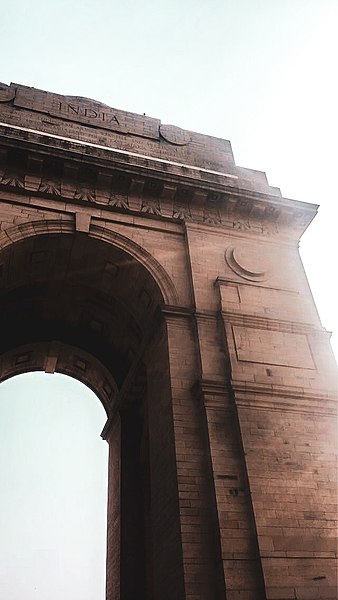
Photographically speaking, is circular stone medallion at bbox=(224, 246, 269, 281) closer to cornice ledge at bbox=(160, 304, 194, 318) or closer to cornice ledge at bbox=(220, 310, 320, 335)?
cornice ledge at bbox=(220, 310, 320, 335)

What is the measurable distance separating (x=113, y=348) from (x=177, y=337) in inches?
220

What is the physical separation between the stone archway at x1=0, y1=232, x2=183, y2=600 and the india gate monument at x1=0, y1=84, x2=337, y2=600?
6 centimetres

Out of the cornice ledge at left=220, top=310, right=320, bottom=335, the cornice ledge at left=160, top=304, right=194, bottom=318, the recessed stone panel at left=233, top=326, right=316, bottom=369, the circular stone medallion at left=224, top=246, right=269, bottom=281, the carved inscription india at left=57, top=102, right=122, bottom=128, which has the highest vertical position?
the carved inscription india at left=57, top=102, right=122, bottom=128

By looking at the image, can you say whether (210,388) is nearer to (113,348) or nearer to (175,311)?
(175,311)

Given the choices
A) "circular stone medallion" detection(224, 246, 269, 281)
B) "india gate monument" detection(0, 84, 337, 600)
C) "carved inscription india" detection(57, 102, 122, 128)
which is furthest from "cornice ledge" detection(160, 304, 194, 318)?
"carved inscription india" detection(57, 102, 122, 128)

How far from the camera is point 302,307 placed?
14688 mm

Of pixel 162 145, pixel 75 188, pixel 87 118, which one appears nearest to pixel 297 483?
pixel 75 188

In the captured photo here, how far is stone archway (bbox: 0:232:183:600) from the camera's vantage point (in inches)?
546

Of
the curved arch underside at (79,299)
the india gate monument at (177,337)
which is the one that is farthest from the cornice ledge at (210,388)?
the curved arch underside at (79,299)

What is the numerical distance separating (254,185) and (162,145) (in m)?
3.90

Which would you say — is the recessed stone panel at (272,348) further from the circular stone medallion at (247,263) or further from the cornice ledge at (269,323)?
the circular stone medallion at (247,263)

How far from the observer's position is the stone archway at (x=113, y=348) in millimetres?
13867

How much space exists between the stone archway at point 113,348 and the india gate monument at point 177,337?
0.06 metres

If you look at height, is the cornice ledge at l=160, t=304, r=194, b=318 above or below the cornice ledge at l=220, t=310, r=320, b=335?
above
